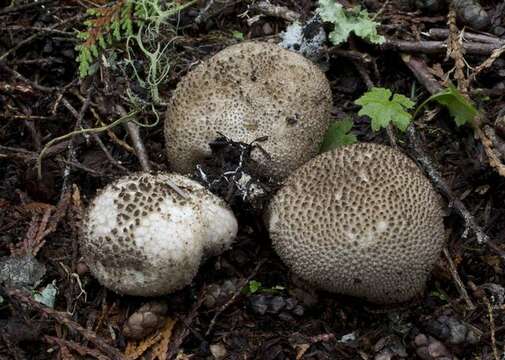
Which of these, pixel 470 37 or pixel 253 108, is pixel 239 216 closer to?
pixel 253 108

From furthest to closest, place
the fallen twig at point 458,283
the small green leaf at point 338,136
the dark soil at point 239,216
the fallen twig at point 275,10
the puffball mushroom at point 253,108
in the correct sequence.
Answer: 1. the fallen twig at point 275,10
2. the small green leaf at point 338,136
3. the puffball mushroom at point 253,108
4. the fallen twig at point 458,283
5. the dark soil at point 239,216

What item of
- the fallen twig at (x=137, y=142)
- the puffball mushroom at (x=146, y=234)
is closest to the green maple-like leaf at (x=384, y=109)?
the puffball mushroom at (x=146, y=234)

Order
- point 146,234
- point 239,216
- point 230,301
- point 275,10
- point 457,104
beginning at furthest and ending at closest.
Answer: point 275,10, point 457,104, point 239,216, point 230,301, point 146,234

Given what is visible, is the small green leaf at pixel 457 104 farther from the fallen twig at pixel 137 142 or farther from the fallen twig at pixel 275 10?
the fallen twig at pixel 137 142

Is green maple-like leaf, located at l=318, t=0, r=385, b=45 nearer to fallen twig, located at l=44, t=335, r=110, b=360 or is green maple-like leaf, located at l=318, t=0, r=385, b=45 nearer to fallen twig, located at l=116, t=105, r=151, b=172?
fallen twig, located at l=116, t=105, r=151, b=172

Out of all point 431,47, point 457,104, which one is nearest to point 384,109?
point 457,104

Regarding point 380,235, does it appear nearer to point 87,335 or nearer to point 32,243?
point 87,335
